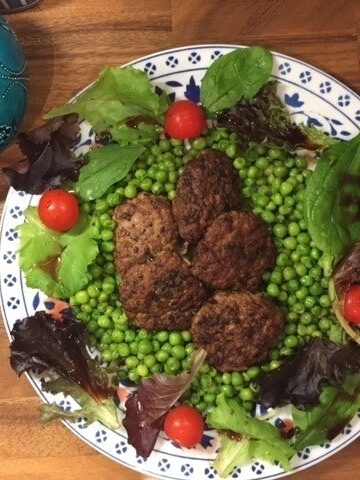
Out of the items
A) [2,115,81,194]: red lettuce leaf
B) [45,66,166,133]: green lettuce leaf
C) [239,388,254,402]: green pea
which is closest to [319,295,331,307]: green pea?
[239,388,254,402]: green pea

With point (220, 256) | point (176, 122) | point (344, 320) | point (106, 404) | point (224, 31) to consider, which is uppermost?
point (224, 31)

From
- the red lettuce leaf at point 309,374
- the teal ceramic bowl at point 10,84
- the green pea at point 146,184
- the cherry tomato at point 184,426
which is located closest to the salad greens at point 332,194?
the red lettuce leaf at point 309,374

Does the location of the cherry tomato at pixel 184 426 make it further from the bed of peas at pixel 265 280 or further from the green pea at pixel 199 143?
the green pea at pixel 199 143

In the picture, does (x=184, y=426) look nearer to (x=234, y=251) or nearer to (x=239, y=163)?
(x=234, y=251)

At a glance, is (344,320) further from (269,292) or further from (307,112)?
(307,112)

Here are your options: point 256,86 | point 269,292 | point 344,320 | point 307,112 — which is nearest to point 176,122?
point 256,86

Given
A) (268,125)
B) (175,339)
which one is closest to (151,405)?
(175,339)

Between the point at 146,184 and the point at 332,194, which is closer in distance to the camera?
the point at 332,194

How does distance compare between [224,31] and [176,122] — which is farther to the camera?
[224,31]
